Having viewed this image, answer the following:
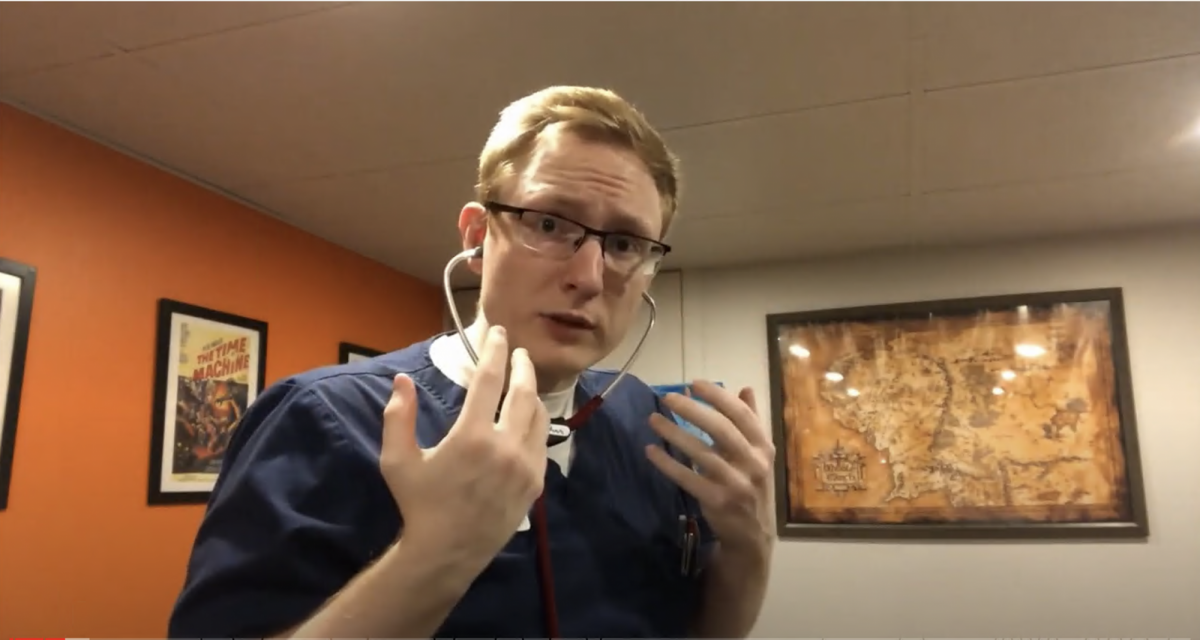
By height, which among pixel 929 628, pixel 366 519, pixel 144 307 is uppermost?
pixel 144 307

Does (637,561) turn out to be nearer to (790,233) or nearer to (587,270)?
(587,270)

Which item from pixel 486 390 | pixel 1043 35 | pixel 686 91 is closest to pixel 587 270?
pixel 486 390

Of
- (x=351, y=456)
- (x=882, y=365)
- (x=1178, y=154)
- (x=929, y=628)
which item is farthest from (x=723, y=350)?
(x=351, y=456)

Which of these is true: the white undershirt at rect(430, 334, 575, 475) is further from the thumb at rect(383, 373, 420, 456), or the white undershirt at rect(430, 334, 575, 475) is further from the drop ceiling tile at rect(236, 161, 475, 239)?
the drop ceiling tile at rect(236, 161, 475, 239)

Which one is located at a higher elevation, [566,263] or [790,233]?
[790,233]

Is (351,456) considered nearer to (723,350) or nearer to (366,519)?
(366,519)

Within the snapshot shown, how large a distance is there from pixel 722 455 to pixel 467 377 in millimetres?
270

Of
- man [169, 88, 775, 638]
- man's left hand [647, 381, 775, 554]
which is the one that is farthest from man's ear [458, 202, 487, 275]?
man's left hand [647, 381, 775, 554]

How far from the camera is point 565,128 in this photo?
0.83 meters

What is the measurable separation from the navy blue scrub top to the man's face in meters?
0.12

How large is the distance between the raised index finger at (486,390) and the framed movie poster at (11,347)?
165 centimetres

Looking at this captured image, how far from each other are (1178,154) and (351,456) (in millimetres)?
2339

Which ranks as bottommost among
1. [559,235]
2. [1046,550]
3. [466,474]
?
[1046,550]

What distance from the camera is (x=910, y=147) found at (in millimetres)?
2078
